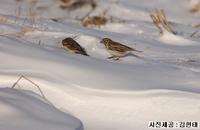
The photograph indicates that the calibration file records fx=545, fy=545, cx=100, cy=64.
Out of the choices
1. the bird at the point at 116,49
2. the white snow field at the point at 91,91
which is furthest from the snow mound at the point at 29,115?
the bird at the point at 116,49

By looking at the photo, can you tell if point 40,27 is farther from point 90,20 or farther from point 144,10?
point 144,10

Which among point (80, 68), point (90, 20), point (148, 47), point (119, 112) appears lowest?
point (119, 112)

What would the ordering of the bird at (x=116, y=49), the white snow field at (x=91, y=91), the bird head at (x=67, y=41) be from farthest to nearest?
1. the bird head at (x=67, y=41)
2. the bird at (x=116, y=49)
3. the white snow field at (x=91, y=91)

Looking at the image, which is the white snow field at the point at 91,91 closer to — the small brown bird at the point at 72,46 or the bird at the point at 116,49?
the bird at the point at 116,49

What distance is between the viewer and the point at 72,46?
9.90 feet

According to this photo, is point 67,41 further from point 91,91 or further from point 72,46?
point 91,91

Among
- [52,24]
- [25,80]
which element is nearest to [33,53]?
[25,80]

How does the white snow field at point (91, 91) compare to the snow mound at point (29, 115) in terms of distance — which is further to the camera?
the white snow field at point (91, 91)

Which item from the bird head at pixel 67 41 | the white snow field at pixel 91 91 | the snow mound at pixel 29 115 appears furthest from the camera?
the bird head at pixel 67 41

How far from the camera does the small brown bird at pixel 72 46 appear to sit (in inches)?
117

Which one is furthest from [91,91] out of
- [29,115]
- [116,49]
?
[116,49]

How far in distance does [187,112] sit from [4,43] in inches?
37.0

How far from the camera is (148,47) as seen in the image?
340cm

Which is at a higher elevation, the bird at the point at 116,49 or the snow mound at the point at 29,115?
the bird at the point at 116,49
